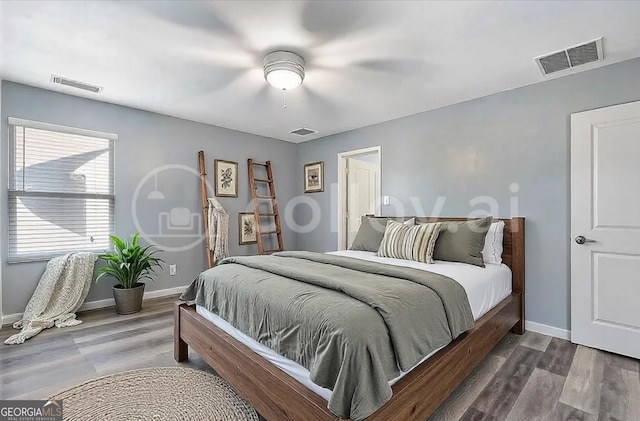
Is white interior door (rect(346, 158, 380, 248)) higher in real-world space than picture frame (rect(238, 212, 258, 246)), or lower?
higher

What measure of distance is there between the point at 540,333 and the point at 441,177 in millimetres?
1735

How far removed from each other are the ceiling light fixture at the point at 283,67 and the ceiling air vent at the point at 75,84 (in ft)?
5.89

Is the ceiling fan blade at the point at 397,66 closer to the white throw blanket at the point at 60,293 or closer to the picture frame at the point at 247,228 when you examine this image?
the picture frame at the point at 247,228

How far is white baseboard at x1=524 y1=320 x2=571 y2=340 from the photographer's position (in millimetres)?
2616

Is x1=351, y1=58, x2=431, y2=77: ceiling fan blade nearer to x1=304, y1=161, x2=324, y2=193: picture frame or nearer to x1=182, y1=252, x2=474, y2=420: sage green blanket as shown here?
x1=182, y1=252, x2=474, y2=420: sage green blanket

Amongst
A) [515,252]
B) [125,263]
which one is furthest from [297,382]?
[125,263]

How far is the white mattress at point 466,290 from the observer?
4.56 ft

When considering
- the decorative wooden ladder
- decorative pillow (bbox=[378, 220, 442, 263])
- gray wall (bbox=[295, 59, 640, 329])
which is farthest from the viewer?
the decorative wooden ladder

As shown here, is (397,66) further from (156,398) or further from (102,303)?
(102,303)

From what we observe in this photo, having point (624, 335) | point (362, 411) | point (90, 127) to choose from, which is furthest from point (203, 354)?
point (624, 335)

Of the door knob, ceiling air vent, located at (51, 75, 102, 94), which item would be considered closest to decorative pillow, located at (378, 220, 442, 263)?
the door knob

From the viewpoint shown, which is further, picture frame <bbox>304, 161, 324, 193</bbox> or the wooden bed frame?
picture frame <bbox>304, 161, 324, 193</bbox>

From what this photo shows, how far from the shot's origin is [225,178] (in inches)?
170

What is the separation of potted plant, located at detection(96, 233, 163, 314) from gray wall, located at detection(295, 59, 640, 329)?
9.90 feet
